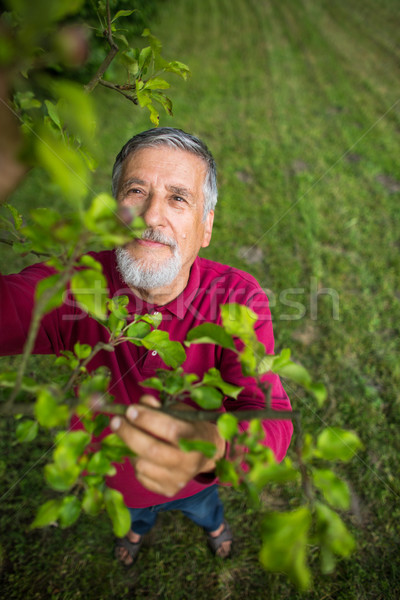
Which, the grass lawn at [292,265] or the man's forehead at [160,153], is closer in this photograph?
the man's forehead at [160,153]

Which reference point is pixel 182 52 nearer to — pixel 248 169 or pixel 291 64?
pixel 291 64

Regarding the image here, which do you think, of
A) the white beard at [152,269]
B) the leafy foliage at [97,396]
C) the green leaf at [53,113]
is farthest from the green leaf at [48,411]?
the white beard at [152,269]

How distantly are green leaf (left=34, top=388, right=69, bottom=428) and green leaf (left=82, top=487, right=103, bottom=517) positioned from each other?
0.16 m

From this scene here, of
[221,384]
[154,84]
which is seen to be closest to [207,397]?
[221,384]

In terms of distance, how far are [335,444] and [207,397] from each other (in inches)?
8.9

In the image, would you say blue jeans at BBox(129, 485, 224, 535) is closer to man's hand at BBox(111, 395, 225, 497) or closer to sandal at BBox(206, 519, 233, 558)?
sandal at BBox(206, 519, 233, 558)

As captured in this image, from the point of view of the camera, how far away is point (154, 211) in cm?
148

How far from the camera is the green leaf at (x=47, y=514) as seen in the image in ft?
1.84

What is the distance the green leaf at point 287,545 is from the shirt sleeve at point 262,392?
0.40m

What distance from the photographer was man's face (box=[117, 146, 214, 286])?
1.51m

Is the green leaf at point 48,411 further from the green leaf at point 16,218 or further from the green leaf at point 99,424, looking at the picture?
the green leaf at point 16,218

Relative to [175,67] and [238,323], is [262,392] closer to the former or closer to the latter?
[238,323]

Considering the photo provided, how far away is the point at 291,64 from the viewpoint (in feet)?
26.6

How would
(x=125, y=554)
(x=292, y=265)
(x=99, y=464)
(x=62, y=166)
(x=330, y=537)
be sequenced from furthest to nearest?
(x=292, y=265)
(x=125, y=554)
(x=99, y=464)
(x=330, y=537)
(x=62, y=166)
